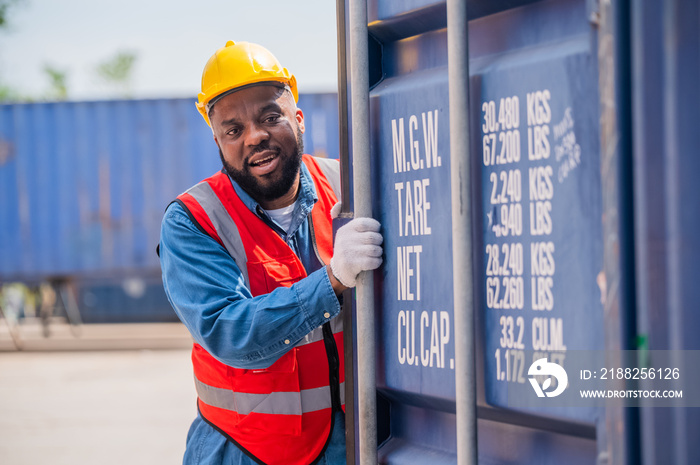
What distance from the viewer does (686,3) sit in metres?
1.06

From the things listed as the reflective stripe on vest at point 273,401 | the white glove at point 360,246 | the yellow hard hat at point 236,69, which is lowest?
the reflective stripe on vest at point 273,401

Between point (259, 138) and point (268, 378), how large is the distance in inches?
29.5

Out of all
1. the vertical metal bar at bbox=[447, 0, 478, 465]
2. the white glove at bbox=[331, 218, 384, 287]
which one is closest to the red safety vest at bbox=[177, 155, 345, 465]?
the white glove at bbox=[331, 218, 384, 287]

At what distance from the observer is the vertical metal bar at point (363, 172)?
144 centimetres

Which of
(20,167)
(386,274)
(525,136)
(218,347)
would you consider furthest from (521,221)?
(20,167)

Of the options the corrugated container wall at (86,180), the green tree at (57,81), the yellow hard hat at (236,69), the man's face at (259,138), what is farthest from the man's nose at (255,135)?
the green tree at (57,81)

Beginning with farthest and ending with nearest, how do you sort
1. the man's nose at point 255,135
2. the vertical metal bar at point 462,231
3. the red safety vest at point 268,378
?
the man's nose at point 255,135, the red safety vest at point 268,378, the vertical metal bar at point 462,231

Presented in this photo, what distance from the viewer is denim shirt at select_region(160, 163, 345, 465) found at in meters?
1.80

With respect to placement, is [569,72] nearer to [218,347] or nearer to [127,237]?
[218,347]

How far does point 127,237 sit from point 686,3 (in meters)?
11.1

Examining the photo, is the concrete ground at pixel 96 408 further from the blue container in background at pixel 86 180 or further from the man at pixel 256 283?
the man at pixel 256 283

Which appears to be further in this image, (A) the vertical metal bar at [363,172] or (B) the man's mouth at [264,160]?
(B) the man's mouth at [264,160]

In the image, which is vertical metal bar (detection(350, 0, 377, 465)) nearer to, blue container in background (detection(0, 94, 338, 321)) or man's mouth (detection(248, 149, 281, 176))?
man's mouth (detection(248, 149, 281, 176))

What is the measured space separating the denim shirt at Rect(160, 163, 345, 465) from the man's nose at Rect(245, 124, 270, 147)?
0.60 feet
